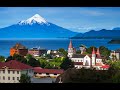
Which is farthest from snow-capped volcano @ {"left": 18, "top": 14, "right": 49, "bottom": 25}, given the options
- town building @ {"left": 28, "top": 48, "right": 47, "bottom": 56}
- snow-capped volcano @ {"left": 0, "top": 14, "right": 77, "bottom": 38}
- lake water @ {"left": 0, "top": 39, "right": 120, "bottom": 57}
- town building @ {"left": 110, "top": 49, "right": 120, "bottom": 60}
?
town building @ {"left": 110, "top": 49, "right": 120, "bottom": 60}

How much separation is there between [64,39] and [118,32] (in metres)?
0.69

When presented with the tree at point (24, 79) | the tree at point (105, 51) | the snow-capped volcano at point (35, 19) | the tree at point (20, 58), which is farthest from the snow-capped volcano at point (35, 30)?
the tree at point (24, 79)

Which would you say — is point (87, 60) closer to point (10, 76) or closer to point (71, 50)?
point (71, 50)

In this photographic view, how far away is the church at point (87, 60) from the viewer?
266 inches

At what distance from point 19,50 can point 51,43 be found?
0.42m

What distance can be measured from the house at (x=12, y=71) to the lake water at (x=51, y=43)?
14 centimetres

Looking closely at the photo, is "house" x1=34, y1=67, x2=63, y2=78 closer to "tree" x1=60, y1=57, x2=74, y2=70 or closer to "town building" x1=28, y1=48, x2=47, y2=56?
"tree" x1=60, y1=57, x2=74, y2=70

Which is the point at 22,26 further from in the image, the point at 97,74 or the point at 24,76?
the point at 97,74

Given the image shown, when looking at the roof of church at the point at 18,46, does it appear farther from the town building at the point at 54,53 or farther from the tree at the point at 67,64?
the tree at the point at 67,64

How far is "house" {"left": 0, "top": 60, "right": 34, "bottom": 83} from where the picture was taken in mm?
6691

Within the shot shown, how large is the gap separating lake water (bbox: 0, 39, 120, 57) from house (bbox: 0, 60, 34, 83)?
14 centimetres

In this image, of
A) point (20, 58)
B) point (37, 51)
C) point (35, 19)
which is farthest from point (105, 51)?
point (20, 58)
